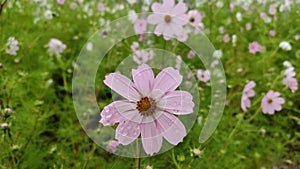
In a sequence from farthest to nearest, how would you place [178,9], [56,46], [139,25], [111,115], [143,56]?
[56,46]
[139,25]
[143,56]
[178,9]
[111,115]

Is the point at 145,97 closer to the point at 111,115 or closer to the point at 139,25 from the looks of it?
the point at 111,115

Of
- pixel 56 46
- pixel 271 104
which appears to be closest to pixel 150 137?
pixel 271 104

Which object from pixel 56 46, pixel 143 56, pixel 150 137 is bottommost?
pixel 150 137

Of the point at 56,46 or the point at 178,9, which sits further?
the point at 56,46

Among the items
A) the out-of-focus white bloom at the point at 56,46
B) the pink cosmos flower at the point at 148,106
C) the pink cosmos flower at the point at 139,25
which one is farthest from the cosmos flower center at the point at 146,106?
the out-of-focus white bloom at the point at 56,46

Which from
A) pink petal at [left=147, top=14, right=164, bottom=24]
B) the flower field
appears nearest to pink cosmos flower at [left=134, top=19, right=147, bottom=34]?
the flower field

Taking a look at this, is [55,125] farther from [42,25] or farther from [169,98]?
[169,98]

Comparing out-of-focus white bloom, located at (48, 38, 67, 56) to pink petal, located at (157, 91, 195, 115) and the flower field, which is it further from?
pink petal, located at (157, 91, 195, 115)

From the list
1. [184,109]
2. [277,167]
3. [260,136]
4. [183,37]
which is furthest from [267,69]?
[184,109]
